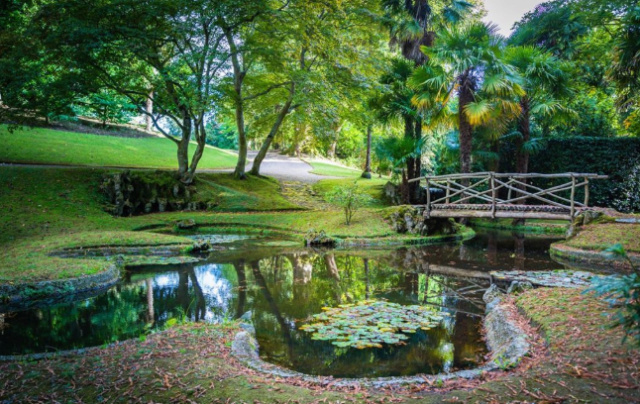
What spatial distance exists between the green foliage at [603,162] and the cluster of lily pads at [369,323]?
1766 centimetres

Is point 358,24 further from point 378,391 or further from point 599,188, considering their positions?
point 378,391

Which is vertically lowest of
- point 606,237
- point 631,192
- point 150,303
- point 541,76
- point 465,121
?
point 150,303

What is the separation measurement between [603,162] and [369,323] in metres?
20.0

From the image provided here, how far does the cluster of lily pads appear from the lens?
567 cm

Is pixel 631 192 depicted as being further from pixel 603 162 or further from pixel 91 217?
pixel 91 217

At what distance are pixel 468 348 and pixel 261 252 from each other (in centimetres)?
847

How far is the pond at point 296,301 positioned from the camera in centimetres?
540

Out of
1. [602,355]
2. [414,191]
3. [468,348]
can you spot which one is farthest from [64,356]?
[414,191]

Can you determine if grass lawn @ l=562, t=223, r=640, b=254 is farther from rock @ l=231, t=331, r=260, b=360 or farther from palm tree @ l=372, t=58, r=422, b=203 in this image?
rock @ l=231, t=331, r=260, b=360

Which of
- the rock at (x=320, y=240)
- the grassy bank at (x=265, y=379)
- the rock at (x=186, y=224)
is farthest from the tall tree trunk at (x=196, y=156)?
the grassy bank at (x=265, y=379)

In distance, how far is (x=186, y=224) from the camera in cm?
1677

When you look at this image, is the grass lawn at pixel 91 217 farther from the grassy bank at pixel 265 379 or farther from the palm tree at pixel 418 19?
the palm tree at pixel 418 19

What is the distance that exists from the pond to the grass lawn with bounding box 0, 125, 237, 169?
1509cm

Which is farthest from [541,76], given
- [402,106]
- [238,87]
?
[238,87]
